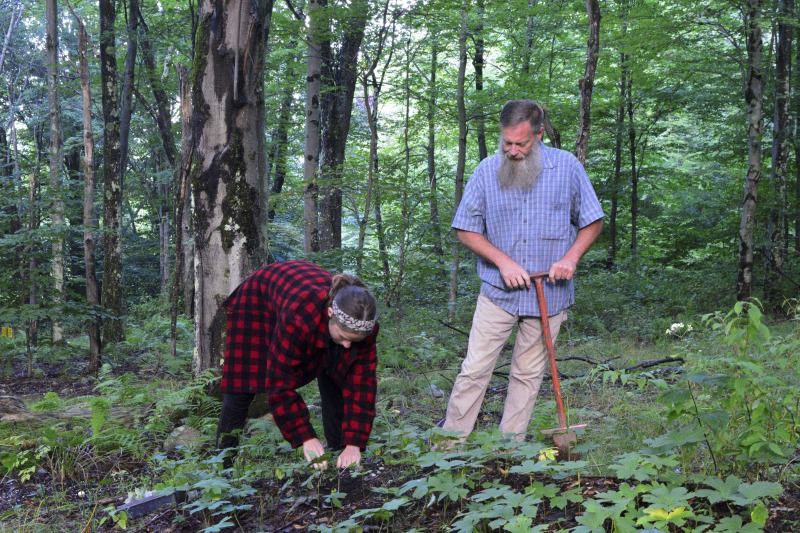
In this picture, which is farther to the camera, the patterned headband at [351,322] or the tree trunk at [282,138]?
the tree trunk at [282,138]

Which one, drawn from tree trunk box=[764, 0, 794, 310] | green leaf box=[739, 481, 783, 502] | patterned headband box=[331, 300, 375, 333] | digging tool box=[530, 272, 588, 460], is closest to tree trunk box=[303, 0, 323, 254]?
digging tool box=[530, 272, 588, 460]

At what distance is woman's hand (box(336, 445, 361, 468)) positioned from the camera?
3330mm

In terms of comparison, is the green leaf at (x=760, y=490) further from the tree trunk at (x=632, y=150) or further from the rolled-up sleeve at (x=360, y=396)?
the tree trunk at (x=632, y=150)

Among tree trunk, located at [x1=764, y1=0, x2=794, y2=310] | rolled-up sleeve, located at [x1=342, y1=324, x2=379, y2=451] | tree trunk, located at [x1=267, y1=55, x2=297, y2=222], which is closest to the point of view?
rolled-up sleeve, located at [x1=342, y1=324, x2=379, y2=451]

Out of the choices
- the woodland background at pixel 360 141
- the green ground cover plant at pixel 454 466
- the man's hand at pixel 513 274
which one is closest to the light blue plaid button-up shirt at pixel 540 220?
the man's hand at pixel 513 274

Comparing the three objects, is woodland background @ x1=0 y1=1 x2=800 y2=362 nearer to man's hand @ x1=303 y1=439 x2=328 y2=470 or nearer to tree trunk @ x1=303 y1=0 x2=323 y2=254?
tree trunk @ x1=303 y1=0 x2=323 y2=254

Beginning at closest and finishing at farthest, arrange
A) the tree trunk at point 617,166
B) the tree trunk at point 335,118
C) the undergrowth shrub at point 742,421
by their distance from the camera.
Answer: the undergrowth shrub at point 742,421, the tree trunk at point 335,118, the tree trunk at point 617,166

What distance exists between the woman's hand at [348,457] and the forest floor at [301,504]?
0.05m

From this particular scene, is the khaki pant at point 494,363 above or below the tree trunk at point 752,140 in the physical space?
below

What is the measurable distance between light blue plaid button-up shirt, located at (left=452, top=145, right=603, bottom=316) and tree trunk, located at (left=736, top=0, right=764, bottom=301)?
697cm

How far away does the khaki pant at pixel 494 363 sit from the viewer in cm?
386

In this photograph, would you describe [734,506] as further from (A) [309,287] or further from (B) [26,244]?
(B) [26,244]

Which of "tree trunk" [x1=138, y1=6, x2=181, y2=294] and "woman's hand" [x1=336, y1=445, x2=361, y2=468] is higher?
"tree trunk" [x1=138, y1=6, x2=181, y2=294]

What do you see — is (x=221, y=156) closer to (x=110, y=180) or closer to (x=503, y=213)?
(x=503, y=213)
